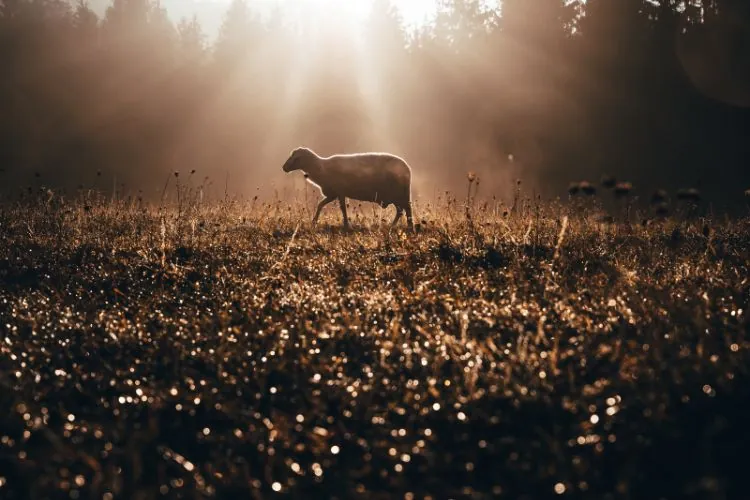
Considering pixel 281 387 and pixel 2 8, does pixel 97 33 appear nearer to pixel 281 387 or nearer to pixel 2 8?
pixel 2 8

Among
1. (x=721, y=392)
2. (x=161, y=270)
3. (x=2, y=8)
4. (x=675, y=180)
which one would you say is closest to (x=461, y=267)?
(x=161, y=270)

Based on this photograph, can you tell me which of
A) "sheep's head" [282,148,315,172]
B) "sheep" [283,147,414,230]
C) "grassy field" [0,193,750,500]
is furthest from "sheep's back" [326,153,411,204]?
"grassy field" [0,193,750,500]

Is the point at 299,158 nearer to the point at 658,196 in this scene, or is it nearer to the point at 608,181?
the point at 608,181

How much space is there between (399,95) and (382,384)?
128ft

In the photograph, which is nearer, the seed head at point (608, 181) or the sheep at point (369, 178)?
the seed head at point (608, 181)

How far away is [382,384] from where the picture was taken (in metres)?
3.43

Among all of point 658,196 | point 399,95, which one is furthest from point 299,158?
point 399,95

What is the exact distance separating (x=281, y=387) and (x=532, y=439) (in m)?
1.31

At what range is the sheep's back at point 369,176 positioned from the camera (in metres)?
13.0

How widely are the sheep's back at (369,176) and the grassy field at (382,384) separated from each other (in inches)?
283

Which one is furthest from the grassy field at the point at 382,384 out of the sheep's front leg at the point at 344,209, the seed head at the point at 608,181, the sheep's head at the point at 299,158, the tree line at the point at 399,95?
the tree line at the point at 399,95

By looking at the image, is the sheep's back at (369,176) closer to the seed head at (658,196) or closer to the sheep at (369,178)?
the sheep at (369,178)

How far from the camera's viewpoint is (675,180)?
93.6 feet

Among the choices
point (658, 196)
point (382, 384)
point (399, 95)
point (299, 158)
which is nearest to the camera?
point (382, 384)
